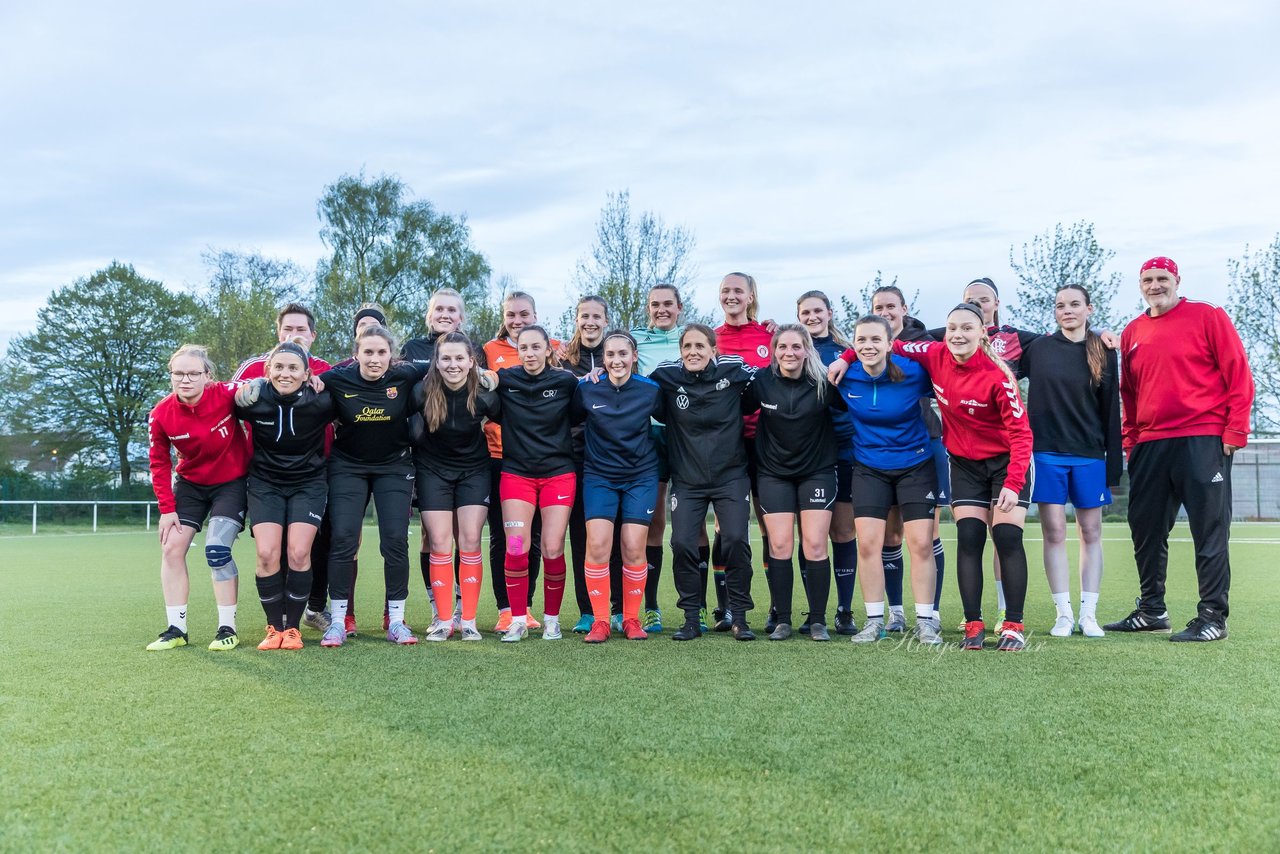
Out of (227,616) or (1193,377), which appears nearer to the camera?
(227,616)

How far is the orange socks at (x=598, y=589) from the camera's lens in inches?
213

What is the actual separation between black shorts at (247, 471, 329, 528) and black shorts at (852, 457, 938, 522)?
118 inches

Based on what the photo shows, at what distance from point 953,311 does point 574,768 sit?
3.45 metres

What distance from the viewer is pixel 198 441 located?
17.3 feet

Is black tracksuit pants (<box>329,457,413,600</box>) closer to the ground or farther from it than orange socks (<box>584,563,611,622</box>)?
farther from it

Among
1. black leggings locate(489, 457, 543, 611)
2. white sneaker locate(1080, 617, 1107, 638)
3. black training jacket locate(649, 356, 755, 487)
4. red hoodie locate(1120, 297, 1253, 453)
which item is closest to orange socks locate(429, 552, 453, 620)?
black leggings locate(489, 457, 543, 611)

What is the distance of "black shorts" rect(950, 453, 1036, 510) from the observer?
17.0 feet

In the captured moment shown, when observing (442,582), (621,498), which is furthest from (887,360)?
(442,582)

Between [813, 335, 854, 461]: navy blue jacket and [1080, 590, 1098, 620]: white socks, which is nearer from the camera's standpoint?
[1080, 590, 1098, 620]: white socks

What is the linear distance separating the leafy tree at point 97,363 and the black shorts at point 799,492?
120ft

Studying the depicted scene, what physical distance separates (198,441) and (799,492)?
333 centimetres

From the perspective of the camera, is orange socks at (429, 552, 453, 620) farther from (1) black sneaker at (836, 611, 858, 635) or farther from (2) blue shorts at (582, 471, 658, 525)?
(1) black sneaker at (836, 611, 858, 635)

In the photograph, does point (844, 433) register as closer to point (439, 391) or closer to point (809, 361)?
point (809, 361)

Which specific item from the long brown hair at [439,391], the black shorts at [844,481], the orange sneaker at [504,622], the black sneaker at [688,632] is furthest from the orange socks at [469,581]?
the black shorts at [844,481]
